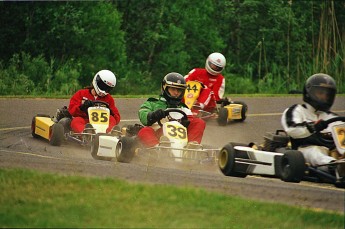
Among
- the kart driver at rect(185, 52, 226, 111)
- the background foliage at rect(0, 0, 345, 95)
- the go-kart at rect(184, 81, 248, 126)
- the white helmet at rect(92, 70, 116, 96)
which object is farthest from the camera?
the background foliage at rect(0, 0, 345, 95)

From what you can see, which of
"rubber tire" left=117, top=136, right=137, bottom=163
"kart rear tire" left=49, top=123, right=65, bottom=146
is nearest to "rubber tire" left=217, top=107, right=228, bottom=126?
"kart rear tire" left=49, top=123, right=65, bottom=146

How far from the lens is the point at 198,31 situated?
3834cm

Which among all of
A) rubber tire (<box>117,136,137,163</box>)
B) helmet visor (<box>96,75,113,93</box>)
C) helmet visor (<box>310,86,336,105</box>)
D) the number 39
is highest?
helmet visor (<box>310,86,336,105</box>)

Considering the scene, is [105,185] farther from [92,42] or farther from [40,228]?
[92,42]

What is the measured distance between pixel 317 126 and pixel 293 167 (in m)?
0.72

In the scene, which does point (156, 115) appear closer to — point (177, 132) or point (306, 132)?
point (177, 132)

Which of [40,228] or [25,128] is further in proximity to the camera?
[25,128]

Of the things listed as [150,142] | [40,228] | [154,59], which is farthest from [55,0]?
[40,228]

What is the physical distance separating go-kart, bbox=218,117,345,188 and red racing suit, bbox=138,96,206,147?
2.30 m

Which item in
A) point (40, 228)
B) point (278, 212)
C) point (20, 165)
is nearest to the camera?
point (40, 228)

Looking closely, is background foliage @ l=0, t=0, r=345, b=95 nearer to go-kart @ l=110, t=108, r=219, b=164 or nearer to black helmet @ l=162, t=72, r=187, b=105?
black helmet @ l=162, t=72, r=187, b=105

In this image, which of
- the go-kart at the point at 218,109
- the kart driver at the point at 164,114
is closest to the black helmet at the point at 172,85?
the kart driver at the point at 164,114

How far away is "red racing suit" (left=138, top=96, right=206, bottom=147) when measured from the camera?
13.6 m

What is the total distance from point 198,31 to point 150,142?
25006 mm
